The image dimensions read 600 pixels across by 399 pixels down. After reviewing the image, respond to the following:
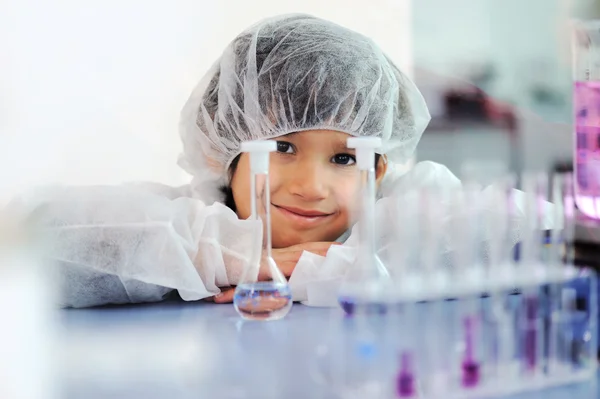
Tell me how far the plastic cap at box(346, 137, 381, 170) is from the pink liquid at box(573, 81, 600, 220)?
231mm

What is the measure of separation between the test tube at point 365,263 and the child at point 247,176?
0.51 feet

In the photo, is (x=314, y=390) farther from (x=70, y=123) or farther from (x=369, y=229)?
(x=70, y=123)

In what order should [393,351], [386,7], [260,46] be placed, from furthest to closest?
[386,7] → [260,46] → [393,351]

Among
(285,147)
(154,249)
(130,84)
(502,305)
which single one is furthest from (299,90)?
(130,84)

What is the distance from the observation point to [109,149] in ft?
6.53

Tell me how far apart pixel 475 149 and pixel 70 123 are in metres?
1.15

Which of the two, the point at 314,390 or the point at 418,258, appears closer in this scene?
the point at 314,390

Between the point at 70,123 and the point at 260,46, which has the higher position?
the point at 260,46

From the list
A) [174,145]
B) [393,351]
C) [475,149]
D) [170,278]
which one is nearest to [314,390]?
[393,351]

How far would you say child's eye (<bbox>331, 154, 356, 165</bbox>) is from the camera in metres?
1.22

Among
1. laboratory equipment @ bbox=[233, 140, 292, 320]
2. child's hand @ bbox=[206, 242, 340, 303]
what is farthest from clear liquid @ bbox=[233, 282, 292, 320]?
child's hand @ bbox=[206, 242, 340, 303]

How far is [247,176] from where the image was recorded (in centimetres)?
127

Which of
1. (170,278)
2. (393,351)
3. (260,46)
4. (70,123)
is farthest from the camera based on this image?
(70,123)

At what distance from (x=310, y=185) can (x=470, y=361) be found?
553 mm
